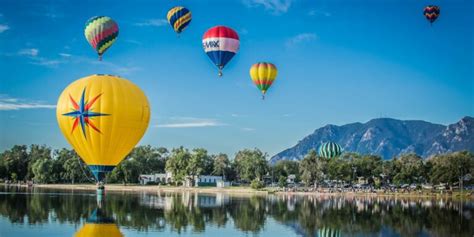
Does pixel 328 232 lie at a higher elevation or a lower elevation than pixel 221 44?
lower

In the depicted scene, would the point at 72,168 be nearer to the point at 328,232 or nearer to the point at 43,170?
the point at 43,170

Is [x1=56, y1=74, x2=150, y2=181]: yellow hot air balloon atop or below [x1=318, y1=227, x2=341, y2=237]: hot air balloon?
atop

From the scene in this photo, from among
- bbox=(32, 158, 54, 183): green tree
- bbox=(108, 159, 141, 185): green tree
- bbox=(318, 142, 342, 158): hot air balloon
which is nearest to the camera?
bbox=(318, 142, 342, 158): hot air balloon

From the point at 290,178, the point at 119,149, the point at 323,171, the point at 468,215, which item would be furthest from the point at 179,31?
the point at 290,178

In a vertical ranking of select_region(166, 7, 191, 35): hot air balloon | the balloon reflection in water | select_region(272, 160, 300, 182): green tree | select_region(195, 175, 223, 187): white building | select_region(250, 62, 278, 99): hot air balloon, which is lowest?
select_region(195, 175, 223, 187): white building

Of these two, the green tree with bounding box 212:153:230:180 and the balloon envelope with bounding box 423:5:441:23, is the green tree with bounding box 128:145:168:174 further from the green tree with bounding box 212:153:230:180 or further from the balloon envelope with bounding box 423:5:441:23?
the balloon envelope with bounding box 423:5:441:23

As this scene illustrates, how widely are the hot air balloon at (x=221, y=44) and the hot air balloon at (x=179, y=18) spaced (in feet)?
15.8

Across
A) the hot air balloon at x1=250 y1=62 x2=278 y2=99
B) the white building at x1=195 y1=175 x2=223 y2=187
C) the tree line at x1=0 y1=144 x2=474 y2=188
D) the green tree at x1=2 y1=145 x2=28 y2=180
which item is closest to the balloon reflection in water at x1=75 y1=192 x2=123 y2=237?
the hot air balloon at x1=250 y1=62 x2=278 y2=99

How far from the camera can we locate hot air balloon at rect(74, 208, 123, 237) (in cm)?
2679

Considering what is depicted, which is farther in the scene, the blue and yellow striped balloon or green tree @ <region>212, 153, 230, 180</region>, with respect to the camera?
green tree @ <region>212, 153, 230, 180</region>

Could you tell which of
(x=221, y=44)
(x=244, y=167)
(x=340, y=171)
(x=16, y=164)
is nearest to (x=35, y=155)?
(x=16, y=164)

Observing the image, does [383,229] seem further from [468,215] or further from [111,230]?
[111,230]

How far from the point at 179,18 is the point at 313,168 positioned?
47.9 m

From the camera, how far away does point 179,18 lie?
151 ft
